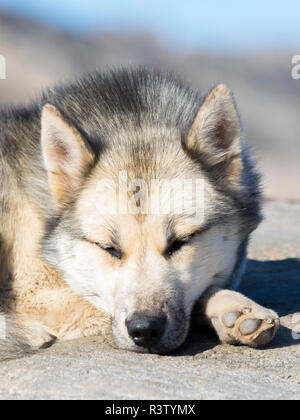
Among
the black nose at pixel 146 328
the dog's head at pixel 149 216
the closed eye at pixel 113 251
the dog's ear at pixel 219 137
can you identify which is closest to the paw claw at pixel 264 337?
the dog's head at pixel 149 216

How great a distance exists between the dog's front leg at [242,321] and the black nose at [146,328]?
423 mm

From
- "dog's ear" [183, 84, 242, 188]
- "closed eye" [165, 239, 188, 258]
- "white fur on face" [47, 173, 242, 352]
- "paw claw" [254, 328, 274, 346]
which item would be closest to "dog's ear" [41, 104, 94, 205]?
"white fur on face" [47, 173, 242, 352]

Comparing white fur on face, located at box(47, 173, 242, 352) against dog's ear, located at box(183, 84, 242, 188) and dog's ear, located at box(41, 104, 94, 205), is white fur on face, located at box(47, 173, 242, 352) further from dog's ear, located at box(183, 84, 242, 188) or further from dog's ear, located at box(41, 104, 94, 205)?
dog's ear, located at box(183, 84, 242, 188)

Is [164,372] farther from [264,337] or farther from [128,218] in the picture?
[128,218]

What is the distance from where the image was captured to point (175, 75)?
557 cm

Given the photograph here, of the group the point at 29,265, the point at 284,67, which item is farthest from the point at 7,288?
the point at 284,67

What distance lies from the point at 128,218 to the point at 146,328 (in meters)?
0.69

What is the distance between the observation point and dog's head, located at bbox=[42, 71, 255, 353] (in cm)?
407

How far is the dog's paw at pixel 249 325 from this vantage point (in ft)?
13.2

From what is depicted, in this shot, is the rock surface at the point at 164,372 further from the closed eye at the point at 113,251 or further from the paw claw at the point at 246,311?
the closed eye at the point at 113,251

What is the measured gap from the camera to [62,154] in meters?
4.64

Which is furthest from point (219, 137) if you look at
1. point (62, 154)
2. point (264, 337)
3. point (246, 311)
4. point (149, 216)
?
point (264, 337)

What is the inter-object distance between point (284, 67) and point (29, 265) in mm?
38295

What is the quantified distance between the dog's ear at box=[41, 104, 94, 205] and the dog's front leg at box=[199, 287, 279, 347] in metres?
1.21
